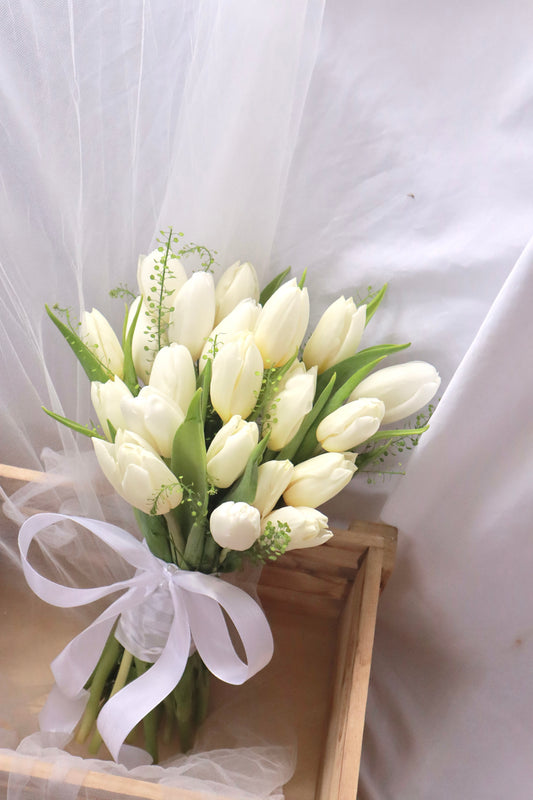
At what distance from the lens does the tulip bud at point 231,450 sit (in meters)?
0.46

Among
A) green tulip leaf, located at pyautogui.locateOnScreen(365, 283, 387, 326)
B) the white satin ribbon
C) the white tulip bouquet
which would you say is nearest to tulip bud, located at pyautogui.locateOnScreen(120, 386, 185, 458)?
the white tulip bouquet

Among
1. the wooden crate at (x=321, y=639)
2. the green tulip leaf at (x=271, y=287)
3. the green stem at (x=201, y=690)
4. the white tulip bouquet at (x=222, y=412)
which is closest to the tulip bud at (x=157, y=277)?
the white tulip bouquet at (x=222, y=412)

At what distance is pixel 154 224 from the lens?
0.58 meters

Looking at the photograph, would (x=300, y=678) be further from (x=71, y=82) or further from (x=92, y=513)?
(x=71, y=82)

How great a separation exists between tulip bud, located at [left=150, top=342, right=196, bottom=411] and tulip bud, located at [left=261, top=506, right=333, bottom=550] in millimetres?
102

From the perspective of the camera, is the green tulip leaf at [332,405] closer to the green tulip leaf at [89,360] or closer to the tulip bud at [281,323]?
the tulip bud at [281,323]

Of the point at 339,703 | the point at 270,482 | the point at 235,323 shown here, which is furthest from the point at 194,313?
the point at 339,703

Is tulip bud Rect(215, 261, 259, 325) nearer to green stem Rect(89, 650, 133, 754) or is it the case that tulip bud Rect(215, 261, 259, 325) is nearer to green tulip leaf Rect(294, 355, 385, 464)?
green tulip leaf Rect(294, 355, 385, 464)

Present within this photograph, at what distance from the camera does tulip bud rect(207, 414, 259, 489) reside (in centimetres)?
46

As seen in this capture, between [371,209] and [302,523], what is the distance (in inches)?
12.3

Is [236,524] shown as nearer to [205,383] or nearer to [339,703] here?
[205,383]

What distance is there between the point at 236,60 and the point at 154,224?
0.14 metres

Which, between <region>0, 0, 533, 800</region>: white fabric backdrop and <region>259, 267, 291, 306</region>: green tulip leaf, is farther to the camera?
<region>259, 267, 291, 306</region>: green tulip leaf

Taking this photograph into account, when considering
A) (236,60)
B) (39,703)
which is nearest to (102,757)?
(39,703)
